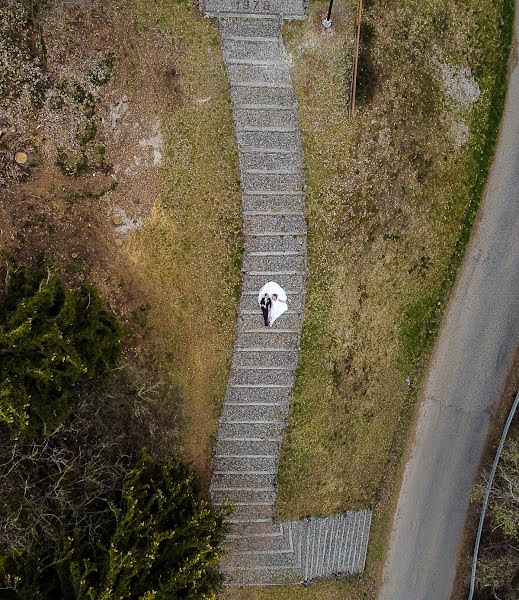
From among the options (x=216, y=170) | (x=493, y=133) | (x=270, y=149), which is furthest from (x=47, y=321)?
(x=493, y=133)

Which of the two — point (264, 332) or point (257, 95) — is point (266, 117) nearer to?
point (257, 95)

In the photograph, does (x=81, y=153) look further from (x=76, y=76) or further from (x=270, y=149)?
(x=270, y=149)

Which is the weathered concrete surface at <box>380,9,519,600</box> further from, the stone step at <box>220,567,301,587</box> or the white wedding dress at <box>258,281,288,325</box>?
the white wedding dress at <box>258,281,288,325</box>

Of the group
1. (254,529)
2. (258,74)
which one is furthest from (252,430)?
(258,74)

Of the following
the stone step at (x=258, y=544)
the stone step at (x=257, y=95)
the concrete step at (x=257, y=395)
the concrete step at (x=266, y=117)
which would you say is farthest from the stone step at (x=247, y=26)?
the stone step at (x=258, y=544)

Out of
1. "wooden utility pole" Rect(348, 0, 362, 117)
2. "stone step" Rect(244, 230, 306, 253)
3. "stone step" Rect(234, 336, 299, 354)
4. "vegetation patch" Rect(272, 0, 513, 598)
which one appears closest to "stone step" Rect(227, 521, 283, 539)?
"vegetation patch" Rect(272, 0, 513, 598)

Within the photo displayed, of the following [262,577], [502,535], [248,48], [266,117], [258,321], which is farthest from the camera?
[502,535]

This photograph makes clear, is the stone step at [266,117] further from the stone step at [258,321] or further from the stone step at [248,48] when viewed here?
the stone step at [258,321]
